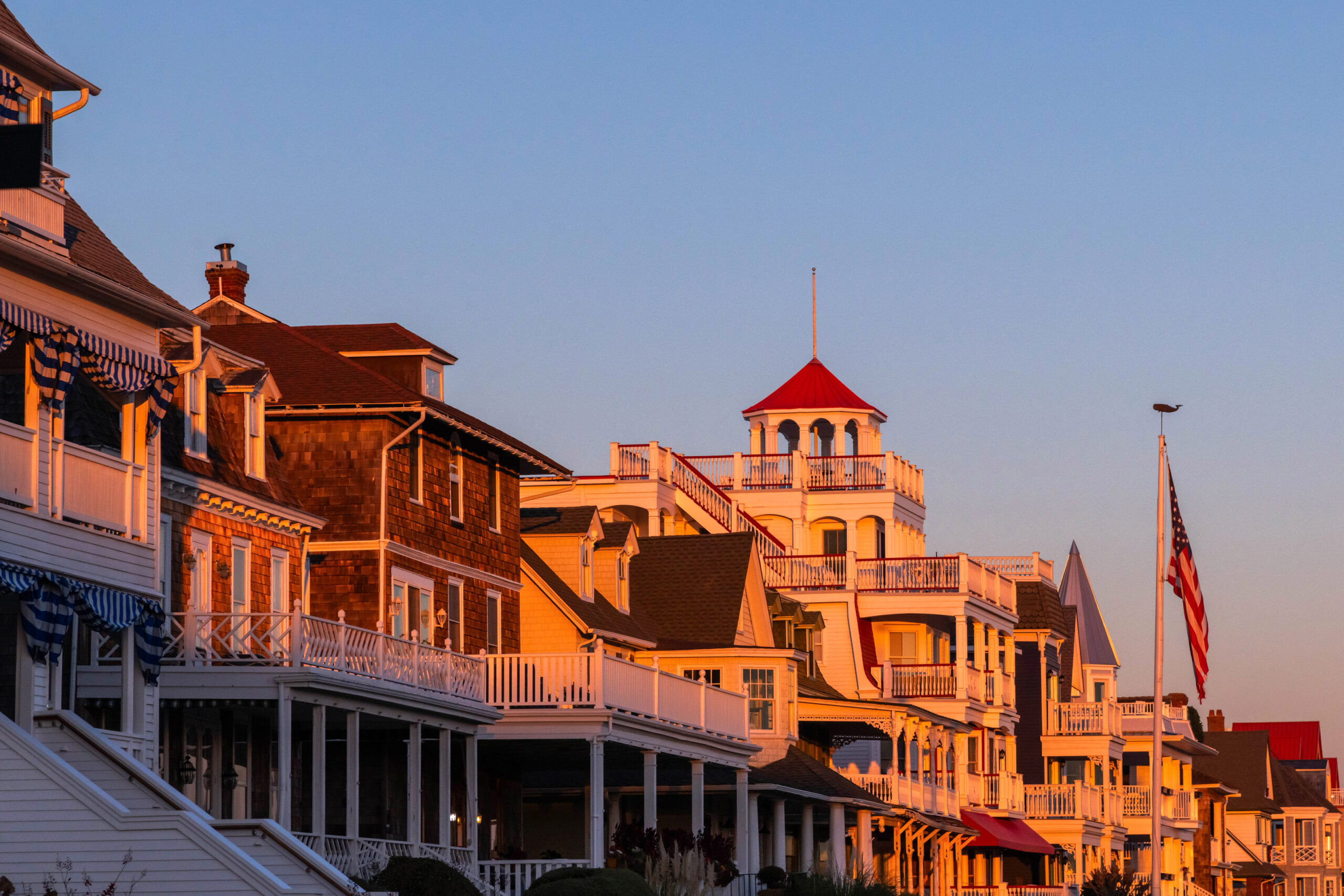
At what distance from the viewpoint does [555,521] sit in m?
47.2

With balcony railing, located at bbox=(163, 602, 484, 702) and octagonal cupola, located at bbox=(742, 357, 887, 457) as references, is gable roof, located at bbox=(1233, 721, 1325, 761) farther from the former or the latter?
balcony railing, located at bbox=(163, 602, 484, 702)

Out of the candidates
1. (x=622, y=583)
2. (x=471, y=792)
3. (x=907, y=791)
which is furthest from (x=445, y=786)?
(x=907, y=791)

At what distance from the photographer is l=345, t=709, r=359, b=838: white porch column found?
32.0 metres

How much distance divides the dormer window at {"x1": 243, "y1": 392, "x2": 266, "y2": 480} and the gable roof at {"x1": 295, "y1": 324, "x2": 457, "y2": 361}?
17.0 ft

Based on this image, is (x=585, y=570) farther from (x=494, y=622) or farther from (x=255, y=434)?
(x=255, y=434)

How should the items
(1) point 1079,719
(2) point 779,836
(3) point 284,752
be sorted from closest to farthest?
(3) point 284,752, (2) point 779,836, (1) point 1079,719

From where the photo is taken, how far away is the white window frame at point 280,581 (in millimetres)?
35781

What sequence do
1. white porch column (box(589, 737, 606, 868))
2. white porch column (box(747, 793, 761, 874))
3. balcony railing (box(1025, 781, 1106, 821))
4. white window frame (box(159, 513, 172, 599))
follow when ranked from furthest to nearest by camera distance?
balcony railing (box(1025, 781, 1106, 821))
white porch column (box(747, 793, 761, 874))
white porch column (box(589, 737, 606, 868))
white window frame (box(159, 513, 172, 599))

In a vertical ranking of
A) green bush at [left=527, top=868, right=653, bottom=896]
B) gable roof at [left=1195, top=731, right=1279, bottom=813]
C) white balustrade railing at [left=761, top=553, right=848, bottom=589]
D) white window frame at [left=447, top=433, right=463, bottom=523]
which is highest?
white window frame at [left=447, top=433, right=463, bottom=523]

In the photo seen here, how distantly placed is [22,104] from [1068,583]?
63.4 metres

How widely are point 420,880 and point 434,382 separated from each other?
14.5 m

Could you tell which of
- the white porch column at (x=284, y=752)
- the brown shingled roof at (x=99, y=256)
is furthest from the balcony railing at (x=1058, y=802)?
the brown shingled roof at (x=99, y=256)

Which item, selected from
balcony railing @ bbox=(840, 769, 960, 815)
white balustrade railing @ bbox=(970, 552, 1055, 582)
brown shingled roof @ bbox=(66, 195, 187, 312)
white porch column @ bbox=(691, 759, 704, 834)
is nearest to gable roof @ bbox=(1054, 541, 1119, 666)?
white balustrade railing @ bbox=(970, 552, 1055, 582)

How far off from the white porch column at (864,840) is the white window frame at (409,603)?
15.9 meters
